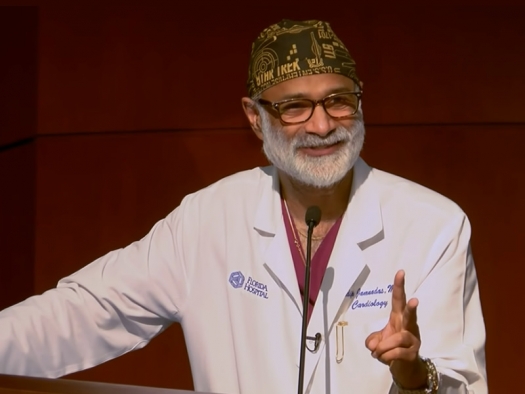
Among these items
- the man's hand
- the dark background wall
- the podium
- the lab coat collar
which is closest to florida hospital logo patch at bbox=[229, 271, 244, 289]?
the lab coat collar

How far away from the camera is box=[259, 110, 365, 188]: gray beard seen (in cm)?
243

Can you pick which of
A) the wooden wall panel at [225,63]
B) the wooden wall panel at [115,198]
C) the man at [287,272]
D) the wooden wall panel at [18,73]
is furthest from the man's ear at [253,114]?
the wooden wall panel at [18,73]

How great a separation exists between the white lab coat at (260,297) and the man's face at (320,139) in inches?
5.3

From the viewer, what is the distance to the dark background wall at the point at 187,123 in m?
3.27

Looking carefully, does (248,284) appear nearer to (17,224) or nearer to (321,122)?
(321,122)

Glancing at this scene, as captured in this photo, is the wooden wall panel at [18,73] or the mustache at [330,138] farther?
the wooden wall panel at [18,73]

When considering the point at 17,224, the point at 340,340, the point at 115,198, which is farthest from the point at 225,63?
the point at 340,340

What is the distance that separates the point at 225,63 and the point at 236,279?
1.10 meters

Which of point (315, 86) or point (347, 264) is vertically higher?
point (315, 86)

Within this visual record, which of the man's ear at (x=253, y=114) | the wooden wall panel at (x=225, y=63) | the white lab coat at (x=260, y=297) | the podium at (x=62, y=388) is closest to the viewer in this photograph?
the podium at (x=62, y=388)

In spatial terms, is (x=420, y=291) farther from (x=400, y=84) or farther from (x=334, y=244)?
(x=400, y=84)

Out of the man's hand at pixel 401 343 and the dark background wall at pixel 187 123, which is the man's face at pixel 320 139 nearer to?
the man's hand at pixel 401 343

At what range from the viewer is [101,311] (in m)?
2.52

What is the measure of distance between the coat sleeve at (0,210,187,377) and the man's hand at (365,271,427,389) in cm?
75
